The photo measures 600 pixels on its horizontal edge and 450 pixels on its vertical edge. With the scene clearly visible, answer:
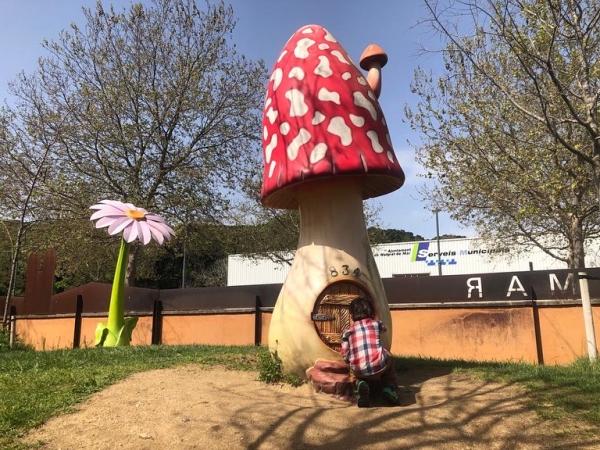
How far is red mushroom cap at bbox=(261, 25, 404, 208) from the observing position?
6344 millimetres

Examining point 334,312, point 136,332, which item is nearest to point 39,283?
point 136,332

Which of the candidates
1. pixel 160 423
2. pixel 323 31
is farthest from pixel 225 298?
pixel 160 423

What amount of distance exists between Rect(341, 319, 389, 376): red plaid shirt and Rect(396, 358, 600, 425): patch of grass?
1.50 meters

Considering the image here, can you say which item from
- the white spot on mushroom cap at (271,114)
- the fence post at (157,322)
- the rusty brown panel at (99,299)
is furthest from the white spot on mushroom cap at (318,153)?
the rusty brown panel at (99,299)

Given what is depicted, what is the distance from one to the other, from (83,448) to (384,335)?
351cm

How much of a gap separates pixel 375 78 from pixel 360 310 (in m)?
3.10

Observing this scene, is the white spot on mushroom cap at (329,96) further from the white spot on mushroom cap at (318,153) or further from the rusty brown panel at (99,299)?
the rusty brown panel at (99,299)

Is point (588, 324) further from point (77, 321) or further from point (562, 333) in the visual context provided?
point (77, 321)

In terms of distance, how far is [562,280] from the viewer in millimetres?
9719

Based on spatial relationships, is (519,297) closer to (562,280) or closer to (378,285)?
(562,280)

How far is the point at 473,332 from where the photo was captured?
10336mm

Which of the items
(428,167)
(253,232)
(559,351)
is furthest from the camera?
(253,232)

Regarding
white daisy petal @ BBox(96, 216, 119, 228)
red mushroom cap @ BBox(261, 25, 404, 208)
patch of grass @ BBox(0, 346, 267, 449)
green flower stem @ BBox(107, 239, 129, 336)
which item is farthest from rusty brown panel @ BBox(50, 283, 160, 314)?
red mushroom cap @ BBox(261, 25, 404, 208)

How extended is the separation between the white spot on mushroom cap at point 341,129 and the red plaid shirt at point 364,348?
6.77ft
